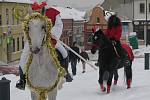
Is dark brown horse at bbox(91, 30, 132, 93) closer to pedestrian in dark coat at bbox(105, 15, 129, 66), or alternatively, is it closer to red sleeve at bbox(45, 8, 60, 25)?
pedestrian in dark coat at bbox(105, 15, 129, 66)

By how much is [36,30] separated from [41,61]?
1.76 feet

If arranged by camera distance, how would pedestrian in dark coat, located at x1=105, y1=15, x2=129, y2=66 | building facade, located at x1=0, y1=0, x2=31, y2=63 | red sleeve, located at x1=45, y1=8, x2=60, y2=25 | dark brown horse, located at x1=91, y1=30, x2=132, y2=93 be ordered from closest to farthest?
red sleeve, located at x1=45, y1=8, x2=60, y2=25, dark brown horse, located at x1=91, y1=30, x2=132, y2=93, pedestrian in dark coat, located at x1=105, y1=15, x2=129, y2=66, building facade, located at x1=0, y1=0, x2=31, y2=63

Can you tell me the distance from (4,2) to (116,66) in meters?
30.7

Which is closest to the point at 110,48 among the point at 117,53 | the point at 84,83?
the point at 117,53

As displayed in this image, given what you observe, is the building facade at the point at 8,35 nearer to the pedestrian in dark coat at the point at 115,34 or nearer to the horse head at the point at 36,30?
the pedestrian in dark coat at the point at 115,34

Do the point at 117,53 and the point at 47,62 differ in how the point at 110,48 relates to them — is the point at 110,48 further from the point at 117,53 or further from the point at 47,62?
the point at 47,62

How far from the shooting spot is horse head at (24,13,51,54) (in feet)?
18.8

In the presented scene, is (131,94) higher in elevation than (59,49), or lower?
lower

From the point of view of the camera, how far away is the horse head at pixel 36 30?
18.8 feet

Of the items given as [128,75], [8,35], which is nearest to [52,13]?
[128,75]

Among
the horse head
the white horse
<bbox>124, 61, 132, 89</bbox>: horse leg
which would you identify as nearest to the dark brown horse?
<bbox>124, 61, 132, 89</bbox>: horse leg

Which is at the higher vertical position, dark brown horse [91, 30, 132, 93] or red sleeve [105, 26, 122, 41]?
red sleeve [105, 26, 122, 41]

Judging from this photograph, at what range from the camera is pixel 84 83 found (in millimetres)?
12570

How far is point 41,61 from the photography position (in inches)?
241
